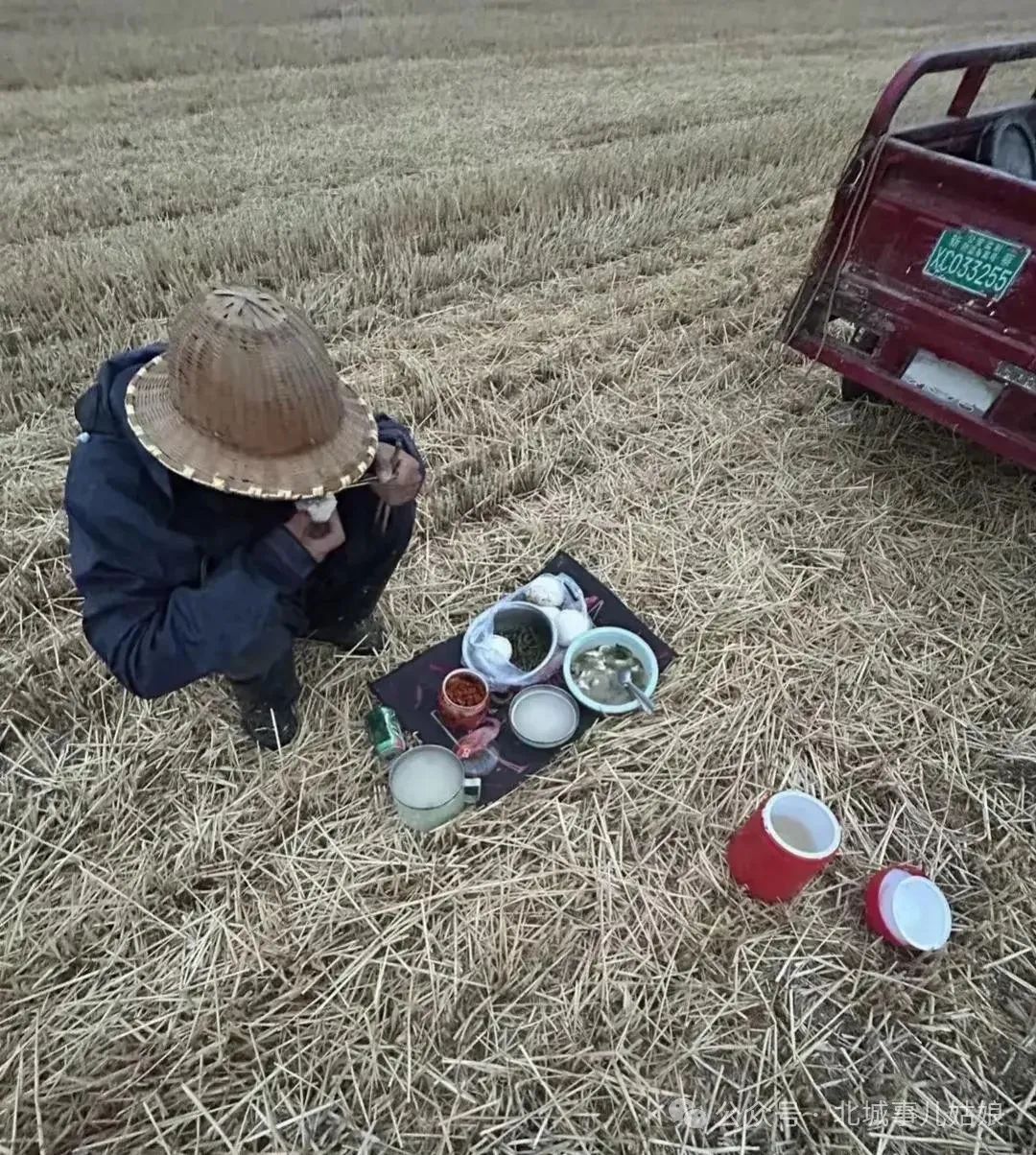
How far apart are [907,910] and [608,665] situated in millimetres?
1066

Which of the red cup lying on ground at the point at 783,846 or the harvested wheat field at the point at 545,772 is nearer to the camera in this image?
the harvested wheat field at the point at 545,772

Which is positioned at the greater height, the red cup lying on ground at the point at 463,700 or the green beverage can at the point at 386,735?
the red cup lying on ground at the point at 463,700

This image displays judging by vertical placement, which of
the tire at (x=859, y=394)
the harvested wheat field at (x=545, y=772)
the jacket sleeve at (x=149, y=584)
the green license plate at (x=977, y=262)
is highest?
the green license plate at (x=977, y=262)

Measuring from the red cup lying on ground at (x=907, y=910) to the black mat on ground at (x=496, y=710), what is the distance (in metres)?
0.88

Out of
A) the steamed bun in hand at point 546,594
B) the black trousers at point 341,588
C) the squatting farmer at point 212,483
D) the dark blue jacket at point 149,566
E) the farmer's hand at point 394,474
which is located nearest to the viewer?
the squatting farmer at point 212,483

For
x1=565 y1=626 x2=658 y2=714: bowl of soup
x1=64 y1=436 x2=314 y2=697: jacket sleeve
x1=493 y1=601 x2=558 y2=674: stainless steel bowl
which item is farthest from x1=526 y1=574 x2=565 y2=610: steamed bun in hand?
x1=64 y1=436 x2=314 y2=697: jacket sleeve

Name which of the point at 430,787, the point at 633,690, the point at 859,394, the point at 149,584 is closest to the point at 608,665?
the point at 633,690

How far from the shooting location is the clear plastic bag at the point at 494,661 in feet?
7.80

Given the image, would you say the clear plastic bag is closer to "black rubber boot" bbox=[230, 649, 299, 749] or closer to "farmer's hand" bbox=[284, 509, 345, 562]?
"black rubber boot" bbox=[230, 649, 299, 749]

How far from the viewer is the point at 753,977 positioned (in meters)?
1.92

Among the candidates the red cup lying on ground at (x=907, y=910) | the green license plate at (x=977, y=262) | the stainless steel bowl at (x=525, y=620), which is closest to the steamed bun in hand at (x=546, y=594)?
the stainless steel bowl at (x=525, y=620)

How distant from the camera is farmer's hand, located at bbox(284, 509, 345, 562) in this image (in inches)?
66.0

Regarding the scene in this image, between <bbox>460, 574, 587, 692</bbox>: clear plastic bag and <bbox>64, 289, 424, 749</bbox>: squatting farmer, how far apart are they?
0.69 metres

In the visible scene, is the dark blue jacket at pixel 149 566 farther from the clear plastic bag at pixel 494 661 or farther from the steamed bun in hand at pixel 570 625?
the steamed bun in hand at pixel 570 625
